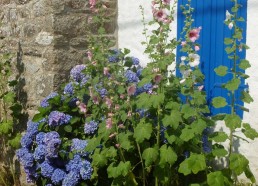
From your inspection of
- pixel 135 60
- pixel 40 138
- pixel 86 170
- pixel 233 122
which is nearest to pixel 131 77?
pixel 135 60

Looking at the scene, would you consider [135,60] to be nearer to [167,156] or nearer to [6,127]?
[167,156]

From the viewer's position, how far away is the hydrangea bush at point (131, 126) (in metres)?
3.26

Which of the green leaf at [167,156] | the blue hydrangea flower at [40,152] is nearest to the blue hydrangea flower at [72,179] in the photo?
the blue hydrangea flower at [40,152]

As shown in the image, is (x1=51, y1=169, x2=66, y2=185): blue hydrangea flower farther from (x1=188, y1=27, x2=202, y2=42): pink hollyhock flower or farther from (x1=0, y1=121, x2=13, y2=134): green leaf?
(x1=188, y1=27, x2=202, y2=42): pink hollyhock flower

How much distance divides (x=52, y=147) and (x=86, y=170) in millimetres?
401

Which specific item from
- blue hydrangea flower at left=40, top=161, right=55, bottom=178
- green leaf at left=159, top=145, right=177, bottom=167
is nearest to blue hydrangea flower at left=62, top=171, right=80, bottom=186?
blue hydrangea flower at left=40, top=161, right=55, bottom=178

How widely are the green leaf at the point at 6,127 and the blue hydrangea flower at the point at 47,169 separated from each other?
3.46 ft

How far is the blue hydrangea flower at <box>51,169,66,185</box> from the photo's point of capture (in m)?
4.05

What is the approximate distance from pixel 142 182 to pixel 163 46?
1.36 m

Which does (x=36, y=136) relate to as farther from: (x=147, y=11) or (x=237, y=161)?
(x=237, y=161)

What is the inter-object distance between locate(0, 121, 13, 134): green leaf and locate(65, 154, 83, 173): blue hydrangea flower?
Result: 1307 millimetres

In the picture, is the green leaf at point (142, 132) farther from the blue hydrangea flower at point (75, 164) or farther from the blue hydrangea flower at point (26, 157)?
the blue hydrangea flower at point (26, 157)

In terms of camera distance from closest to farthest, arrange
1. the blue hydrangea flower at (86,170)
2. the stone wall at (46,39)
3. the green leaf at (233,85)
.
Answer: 1. the green leaf at (233,85)
2. the blue hydrangea flower at (86,170)
3. the stone wall at (46,39)

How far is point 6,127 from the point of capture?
5.02m
